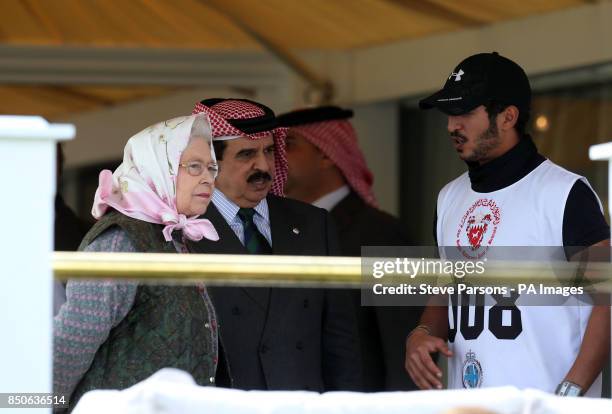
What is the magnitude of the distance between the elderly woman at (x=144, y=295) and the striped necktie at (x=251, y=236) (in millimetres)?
647

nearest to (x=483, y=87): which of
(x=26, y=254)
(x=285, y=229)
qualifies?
(x=285, y=229)

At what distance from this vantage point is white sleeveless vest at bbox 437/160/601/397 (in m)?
3.82

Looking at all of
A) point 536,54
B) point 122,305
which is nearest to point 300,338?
point 122,305

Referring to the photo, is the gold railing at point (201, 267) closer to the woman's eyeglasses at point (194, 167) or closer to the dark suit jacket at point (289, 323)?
the woman's eyeglasses at point (194, 167)

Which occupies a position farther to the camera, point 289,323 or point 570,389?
point 289,323

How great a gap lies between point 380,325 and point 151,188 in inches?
73.0

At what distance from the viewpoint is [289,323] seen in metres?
4.14

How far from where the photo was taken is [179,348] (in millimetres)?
3385

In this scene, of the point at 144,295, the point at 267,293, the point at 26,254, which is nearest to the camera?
the point at 26,254

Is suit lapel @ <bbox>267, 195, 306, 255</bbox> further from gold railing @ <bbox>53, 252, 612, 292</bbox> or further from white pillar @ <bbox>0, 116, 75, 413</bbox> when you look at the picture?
white pillar @ <bbox>0, 116, 75, 413</bbox>

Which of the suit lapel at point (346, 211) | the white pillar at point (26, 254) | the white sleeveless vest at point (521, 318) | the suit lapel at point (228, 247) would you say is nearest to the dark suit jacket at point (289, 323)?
the suit lapel at point (228, 247)

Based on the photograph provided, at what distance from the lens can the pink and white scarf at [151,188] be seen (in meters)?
3.48

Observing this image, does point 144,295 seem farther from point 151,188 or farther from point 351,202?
point 351,202

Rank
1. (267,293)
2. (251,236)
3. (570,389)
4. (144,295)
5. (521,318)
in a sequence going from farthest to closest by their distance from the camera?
(251,236) → (267,293) → (521,318) → (570,389) → (144,295)
